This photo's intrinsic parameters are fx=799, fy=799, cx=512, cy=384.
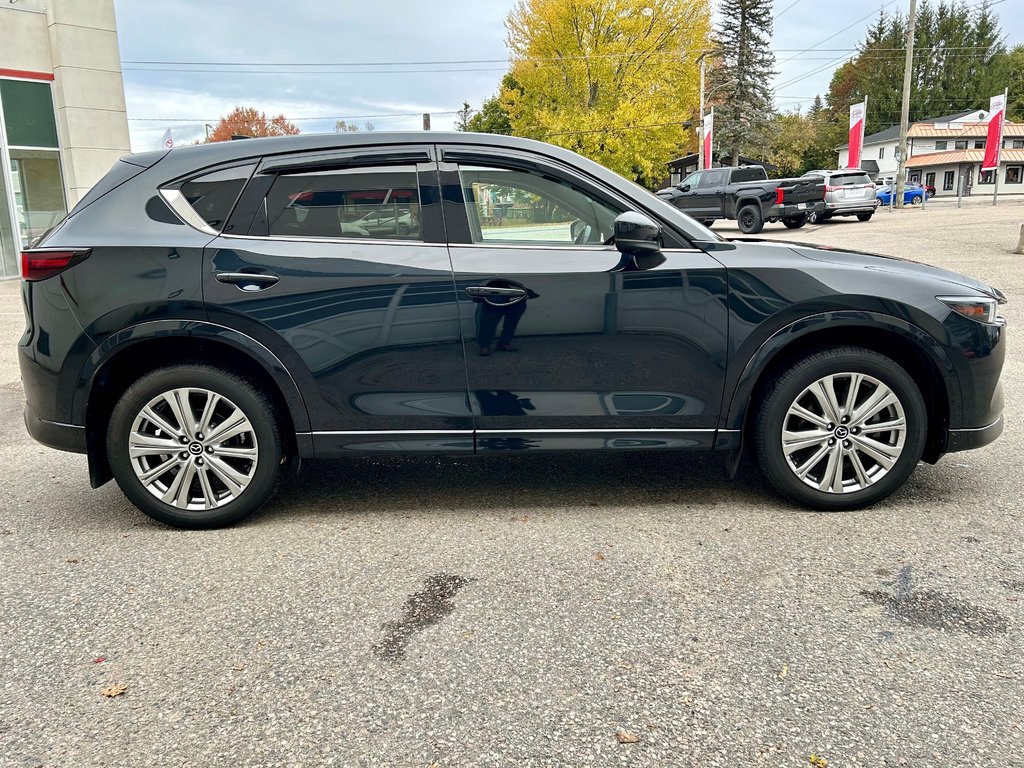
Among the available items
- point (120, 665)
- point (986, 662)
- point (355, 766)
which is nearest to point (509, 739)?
point (355, 766)

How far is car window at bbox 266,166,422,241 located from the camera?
3797 millimetres

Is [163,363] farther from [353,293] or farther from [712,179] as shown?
[712,179]

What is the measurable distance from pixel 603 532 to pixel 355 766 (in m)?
1.83

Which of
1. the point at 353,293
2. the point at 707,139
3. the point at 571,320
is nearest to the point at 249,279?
the point at 353,293

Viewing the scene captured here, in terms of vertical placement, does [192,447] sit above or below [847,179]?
below

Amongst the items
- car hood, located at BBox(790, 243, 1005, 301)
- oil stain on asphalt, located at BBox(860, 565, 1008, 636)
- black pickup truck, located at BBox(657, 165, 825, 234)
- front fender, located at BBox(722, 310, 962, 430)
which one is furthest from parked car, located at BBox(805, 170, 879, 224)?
oil stain on asphalt, located at BBox(860, 565, 1008, 636)

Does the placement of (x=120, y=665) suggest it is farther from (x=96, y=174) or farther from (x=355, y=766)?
(x=96, y=174)

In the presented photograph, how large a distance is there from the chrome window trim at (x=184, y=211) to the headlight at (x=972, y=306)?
3.49 metres

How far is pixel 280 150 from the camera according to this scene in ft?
12.6

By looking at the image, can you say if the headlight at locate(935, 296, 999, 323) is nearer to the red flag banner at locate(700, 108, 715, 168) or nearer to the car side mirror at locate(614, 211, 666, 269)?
the car side mirror at locate(614, 211, 666, 269)

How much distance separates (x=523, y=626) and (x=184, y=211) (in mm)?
2500

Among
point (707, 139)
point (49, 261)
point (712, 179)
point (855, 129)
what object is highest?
point (855, 129)

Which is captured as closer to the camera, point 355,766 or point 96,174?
point 355,766

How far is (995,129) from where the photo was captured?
115ft
